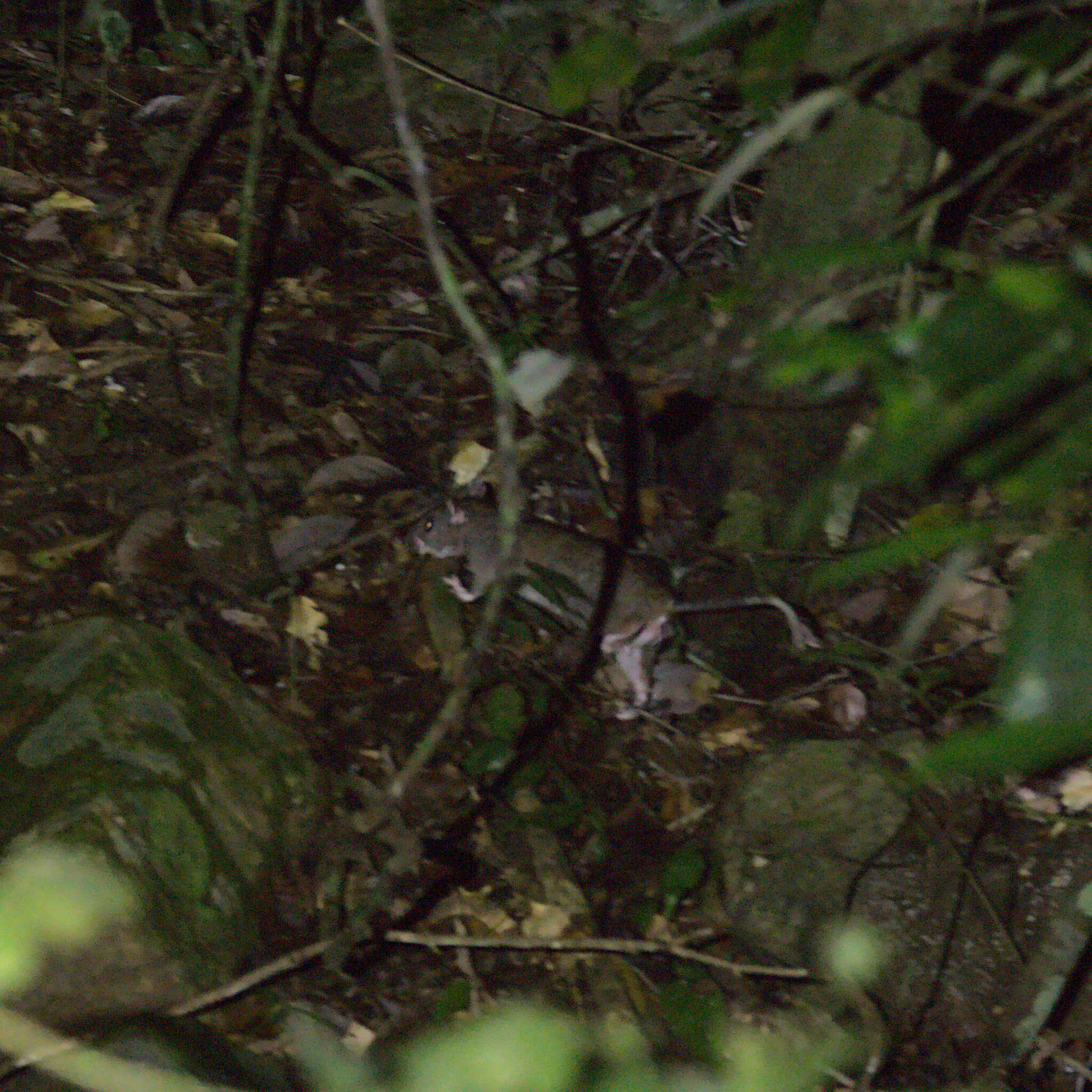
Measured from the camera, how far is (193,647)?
8.12 ft

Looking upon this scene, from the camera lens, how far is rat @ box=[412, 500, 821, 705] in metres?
2.93

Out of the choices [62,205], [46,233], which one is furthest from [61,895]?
[62,205]

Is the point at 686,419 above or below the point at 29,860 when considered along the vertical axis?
above

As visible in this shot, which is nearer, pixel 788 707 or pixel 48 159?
pixel 788 707

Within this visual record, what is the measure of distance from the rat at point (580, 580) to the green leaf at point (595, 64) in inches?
73.3

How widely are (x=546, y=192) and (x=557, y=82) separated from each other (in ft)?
10.2

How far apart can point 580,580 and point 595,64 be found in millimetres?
1976

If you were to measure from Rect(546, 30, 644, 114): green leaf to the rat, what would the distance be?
1.86 metres

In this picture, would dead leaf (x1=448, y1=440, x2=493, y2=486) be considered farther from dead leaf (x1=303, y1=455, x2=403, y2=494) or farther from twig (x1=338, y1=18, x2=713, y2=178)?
twig (x1=338, y1=18, x2=713, y2=178)

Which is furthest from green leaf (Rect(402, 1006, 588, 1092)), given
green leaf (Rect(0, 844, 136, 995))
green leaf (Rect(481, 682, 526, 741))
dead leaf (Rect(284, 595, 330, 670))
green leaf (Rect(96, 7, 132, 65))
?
green leaf (Rect(96, 7, 132, 65))

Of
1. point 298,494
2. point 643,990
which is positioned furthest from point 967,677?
point 298,494

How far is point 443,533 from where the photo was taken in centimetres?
301

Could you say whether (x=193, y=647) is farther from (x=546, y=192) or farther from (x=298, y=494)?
(x=546, y=192)

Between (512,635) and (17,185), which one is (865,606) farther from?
(17,185)
